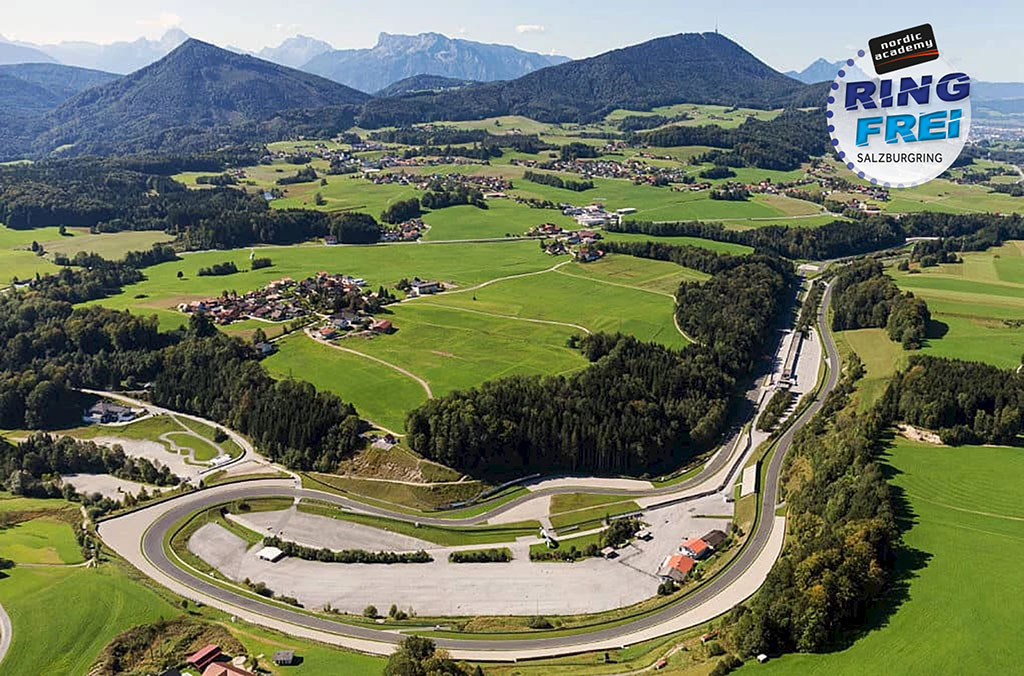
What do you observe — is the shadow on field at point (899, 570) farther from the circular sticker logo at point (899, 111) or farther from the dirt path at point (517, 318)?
the dirt path at point (517, 318)

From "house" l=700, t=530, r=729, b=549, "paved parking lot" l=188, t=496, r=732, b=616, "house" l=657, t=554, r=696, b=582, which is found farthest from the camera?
"house" l=700, t=530, r=729, b=549

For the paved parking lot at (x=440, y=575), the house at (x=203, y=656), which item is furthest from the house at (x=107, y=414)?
the house at (x=203, y=656)

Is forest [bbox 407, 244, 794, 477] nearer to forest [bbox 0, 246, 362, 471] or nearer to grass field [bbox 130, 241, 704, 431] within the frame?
grass field [bbox 130, 241, 704, 431]

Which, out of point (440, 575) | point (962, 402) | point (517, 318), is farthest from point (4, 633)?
point (962, 402)

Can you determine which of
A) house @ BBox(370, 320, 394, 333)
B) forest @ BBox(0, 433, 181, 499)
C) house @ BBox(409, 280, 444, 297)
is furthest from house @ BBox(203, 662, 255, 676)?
house @ BBox(409, 280, 444, 297)

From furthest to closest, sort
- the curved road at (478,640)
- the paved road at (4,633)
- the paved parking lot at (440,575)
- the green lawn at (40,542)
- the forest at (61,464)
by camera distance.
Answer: the forest at (61,464) < the green lawn at (40,542) < the paved parking lot at (440,575) < the curved road at (478,640) < the paved road at (4,633)

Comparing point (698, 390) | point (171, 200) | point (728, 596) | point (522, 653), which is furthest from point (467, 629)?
point (171, 200)
